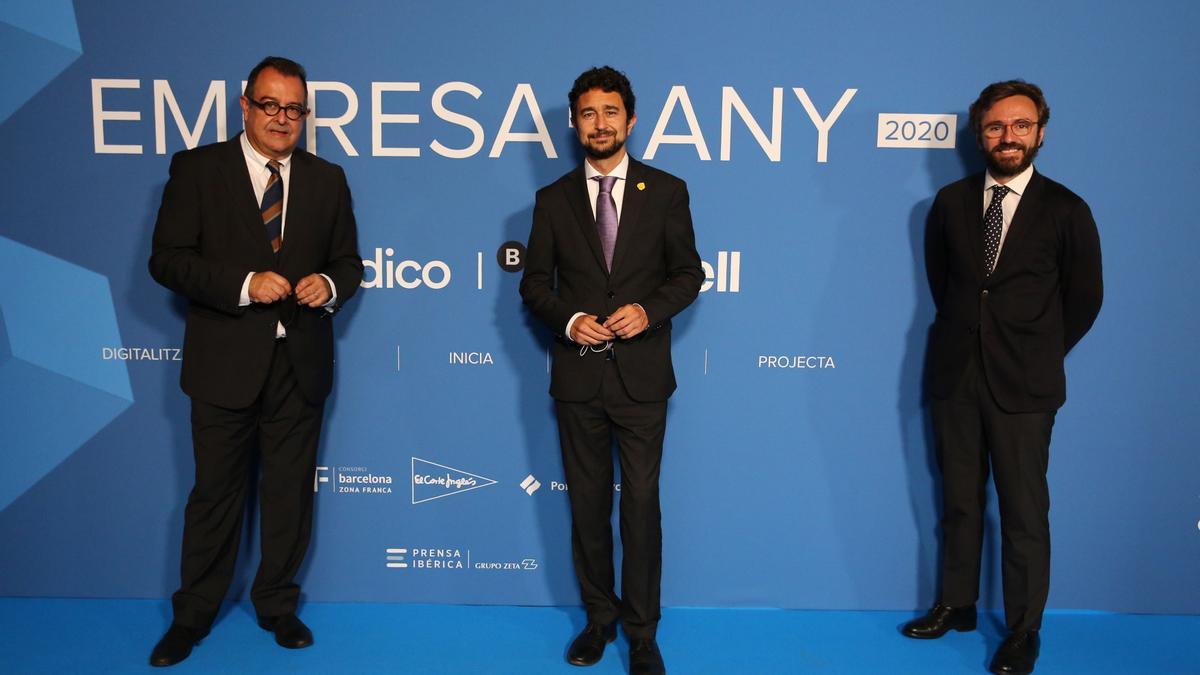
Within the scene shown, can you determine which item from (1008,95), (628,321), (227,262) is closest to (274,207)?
(227,262)

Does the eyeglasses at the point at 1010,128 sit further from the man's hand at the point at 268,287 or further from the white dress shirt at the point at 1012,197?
the man's hand at the point at 268,287

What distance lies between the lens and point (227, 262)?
122 inches

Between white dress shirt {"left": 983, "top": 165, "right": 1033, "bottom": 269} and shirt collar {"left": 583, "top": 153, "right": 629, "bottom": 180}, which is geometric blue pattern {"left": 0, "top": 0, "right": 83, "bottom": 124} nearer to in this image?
shirt collar {"left": 583, "top": 153, "right": 629, "bottom": 180}

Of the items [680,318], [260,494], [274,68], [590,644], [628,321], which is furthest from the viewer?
[680,318]

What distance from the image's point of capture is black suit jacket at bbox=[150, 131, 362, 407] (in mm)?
3025

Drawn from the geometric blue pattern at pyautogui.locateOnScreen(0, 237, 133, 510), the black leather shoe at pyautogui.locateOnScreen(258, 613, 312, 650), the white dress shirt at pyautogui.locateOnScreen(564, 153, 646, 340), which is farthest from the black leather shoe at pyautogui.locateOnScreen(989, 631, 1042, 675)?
the geometric blue pattern at pyautogui.locateOnScreen(0, 237, 133, 510)

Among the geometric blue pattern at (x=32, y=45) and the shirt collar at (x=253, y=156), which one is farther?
the geometric blue pattern at (x=32, y=45)

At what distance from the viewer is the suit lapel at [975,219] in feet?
10.5

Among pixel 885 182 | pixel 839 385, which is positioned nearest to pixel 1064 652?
pixel 839 385

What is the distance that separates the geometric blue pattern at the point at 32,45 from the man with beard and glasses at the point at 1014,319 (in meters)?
3.26

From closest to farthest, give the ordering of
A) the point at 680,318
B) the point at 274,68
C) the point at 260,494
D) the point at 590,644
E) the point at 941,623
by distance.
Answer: the point at 274,68, the point at 590,644, the point at 260,494, the point at 941,623, the point at 680,318

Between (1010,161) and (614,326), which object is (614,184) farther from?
(1010,161)

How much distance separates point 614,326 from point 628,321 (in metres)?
0.05

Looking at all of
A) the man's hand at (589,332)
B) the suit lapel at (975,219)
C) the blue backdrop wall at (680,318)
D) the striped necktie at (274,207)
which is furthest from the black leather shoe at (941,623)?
the striped necktie at (274,207)
